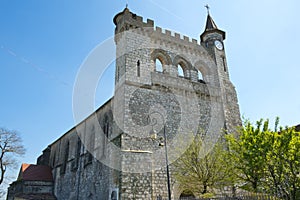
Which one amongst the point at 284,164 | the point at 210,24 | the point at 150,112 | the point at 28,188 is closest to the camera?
the point at 284,164

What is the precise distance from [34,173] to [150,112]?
19.9m

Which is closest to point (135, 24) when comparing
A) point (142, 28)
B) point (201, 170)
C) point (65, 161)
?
point (142, 28)

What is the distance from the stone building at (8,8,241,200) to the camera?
14.3 m

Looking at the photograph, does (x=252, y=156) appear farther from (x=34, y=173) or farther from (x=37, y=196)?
(x=34, y=173)

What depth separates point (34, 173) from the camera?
28969 mm

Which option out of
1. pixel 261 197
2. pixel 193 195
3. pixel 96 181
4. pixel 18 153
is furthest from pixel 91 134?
pixel 261 197

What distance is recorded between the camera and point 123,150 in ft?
46.1

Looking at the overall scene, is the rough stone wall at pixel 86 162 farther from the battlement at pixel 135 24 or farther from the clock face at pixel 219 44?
the clock face at pixel 219 44

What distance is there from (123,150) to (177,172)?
12.4 feet

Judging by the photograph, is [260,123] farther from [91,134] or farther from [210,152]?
[91,134]

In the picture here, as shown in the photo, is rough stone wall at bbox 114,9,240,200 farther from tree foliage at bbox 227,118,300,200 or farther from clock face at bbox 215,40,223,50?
tree foliage at bbox 227,118,300,200

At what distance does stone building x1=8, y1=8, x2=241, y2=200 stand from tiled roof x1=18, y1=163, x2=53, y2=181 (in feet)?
20.7

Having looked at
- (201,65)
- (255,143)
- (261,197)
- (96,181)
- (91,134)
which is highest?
(201,65)

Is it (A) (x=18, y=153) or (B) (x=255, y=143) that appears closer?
(B) (x=255, y=143)
